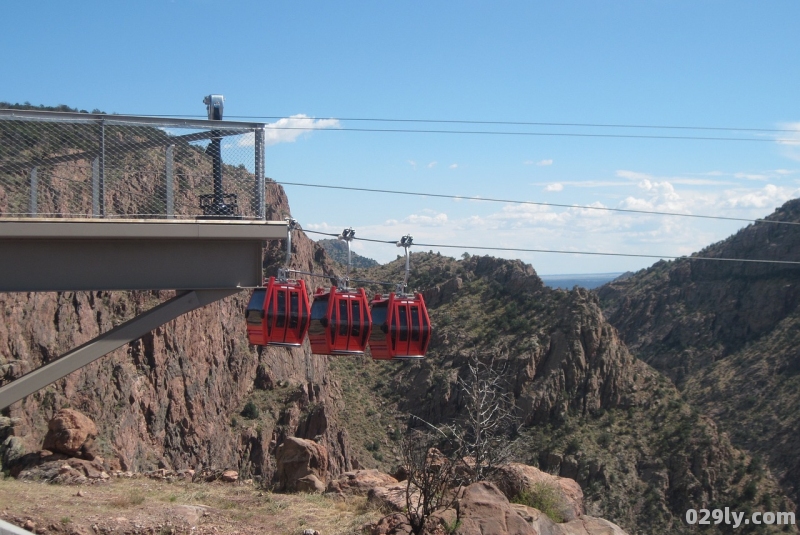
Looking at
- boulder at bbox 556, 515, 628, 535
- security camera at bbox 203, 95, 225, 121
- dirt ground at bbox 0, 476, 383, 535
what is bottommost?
boulder at bbox 556, 515, 628, 535

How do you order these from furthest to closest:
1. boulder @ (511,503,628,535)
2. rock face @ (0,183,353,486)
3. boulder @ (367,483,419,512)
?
rock face @ (0,183,353,486) → boulder @ (367,483,419,512) → boulder @ (511,503,628,535)

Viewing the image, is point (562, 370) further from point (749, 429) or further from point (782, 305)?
point (782, 305)

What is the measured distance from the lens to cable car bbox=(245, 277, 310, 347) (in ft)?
44.9

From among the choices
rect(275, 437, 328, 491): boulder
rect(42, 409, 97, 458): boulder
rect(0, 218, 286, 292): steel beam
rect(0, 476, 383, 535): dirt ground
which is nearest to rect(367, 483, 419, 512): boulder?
rect(0, 476, 383, 535): dirt ground

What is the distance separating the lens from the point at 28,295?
36.4 m

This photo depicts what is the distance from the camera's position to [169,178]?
11.8m

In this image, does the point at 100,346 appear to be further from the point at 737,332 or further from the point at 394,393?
the point at 737,332

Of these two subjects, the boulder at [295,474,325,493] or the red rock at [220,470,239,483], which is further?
the red rock at [220,470,239,483]

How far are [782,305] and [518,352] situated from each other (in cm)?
3379

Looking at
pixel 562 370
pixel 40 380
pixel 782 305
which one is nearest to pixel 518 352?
pixel 562 370

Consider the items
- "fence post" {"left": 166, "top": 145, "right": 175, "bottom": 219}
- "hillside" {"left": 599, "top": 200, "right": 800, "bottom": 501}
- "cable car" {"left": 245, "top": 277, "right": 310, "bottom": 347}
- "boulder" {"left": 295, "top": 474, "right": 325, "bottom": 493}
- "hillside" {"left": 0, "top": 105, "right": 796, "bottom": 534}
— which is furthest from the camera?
"hillside" {"left": 599, "top": 200, "right": 800, "bottom": 501}

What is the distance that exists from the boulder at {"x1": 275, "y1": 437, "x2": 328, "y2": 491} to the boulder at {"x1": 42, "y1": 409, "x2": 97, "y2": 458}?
4.85m

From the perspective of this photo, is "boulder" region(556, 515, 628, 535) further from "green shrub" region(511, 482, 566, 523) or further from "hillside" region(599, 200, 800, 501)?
"hillside" region(599, 200, 800, 501)

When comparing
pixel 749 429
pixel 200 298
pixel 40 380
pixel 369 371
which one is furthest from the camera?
pixel 369 371
